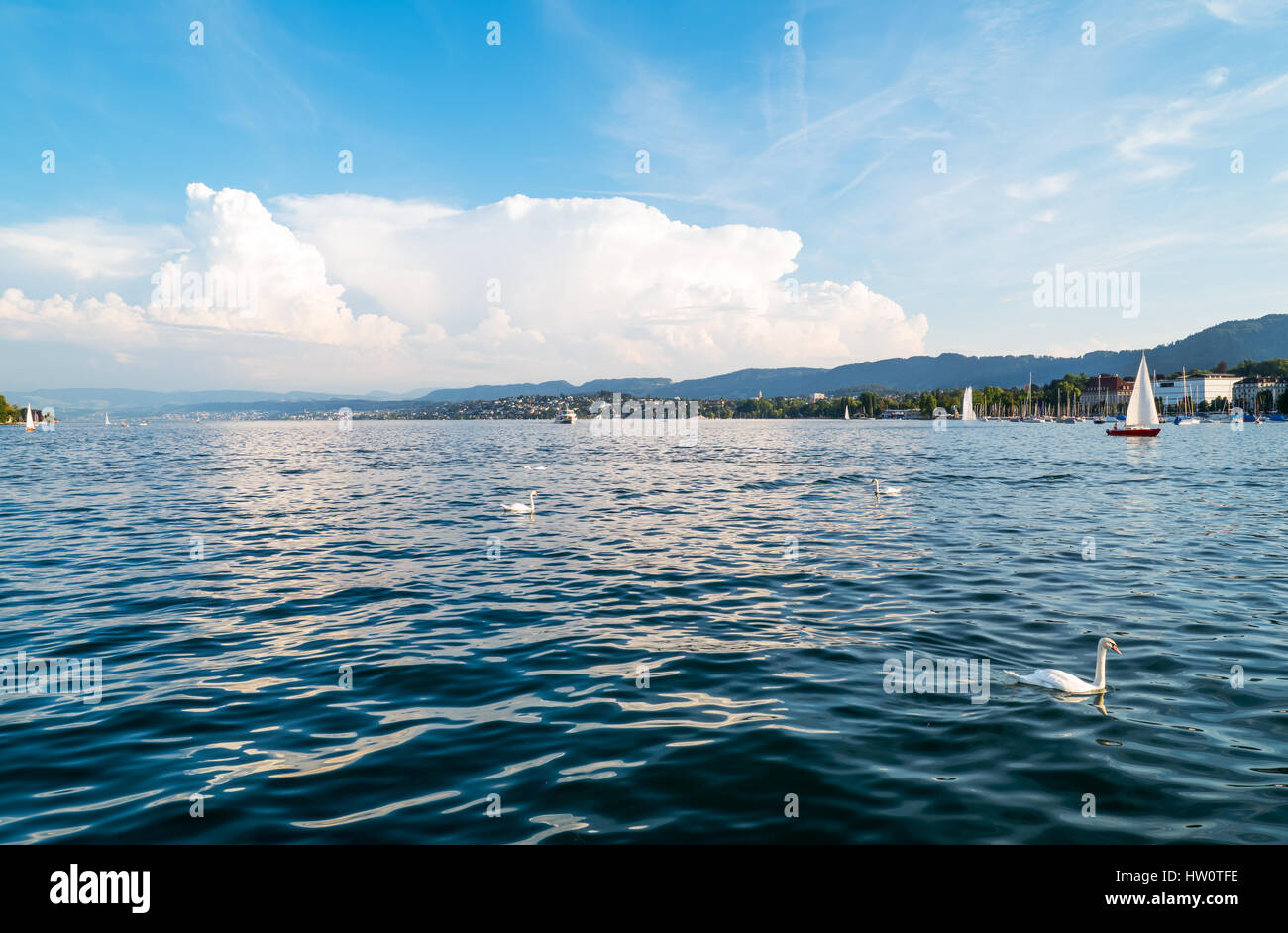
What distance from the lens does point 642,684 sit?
12305mm

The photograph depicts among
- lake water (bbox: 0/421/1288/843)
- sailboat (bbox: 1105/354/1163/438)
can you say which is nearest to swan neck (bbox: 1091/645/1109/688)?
lake water (bbox: 0/421/1288/843)

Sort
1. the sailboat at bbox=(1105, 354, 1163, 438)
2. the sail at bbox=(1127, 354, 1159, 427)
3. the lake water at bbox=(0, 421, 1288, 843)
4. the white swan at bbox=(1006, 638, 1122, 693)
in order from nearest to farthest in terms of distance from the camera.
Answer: the lake water at bbox=(0, 421, 1288, 843), the white swan at bbox=(1006, 638, 1122, 693), the sailboat at bbox=(1105, 354, 1163, 438), the sail at bbox=(1127, 354, 1159, 427)

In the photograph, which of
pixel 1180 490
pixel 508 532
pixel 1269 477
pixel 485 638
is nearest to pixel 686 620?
pixel 485 638

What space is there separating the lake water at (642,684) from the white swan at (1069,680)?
26 cm

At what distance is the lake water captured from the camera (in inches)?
322

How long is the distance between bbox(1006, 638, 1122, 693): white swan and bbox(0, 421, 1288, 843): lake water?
256 mm

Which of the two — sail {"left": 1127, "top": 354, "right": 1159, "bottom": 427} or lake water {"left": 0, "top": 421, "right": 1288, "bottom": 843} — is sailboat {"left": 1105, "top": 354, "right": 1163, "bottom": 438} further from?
lake water {"left": 0, "top": 421, "right": 1288, "bottom": 843}

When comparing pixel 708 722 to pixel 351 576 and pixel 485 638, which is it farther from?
pixel 351 576

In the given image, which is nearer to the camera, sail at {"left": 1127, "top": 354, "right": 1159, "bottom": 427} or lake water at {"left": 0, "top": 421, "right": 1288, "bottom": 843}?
lake water at {"left": 0, "top": 421, "right": 1288, "bottom": 843}

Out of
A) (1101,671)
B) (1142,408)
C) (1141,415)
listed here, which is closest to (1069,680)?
(1101,671)

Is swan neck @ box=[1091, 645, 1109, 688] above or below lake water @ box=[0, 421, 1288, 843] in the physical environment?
above

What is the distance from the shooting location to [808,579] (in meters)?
20.3
